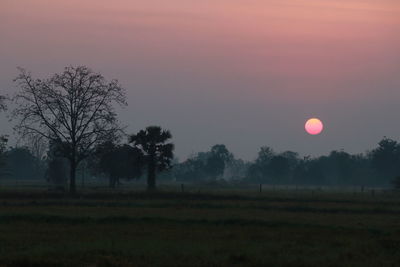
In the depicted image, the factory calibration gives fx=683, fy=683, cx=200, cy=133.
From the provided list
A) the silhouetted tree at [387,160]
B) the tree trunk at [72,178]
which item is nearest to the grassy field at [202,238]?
the tree trunk at [72,178]

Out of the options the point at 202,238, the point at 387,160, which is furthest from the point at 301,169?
the point at 202,238

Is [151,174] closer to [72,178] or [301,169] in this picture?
[72,178]

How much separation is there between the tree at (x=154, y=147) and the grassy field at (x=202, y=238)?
29.7 meters

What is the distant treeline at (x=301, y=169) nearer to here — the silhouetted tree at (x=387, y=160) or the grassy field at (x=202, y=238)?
the silhouetted tree at (x=387, y=160)

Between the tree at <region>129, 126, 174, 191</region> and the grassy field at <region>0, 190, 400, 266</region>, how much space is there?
1171 inches

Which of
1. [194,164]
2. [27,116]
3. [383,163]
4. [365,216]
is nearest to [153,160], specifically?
[27,116]

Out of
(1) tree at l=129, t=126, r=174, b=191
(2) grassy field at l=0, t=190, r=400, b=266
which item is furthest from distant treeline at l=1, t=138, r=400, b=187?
(2) grassy field at l=0, t=190, r=400, b=266

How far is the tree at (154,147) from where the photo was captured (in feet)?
241

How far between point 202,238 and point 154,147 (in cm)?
4801

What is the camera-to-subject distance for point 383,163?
481 ft

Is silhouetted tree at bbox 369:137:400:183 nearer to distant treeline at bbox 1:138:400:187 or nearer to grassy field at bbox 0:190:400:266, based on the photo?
distant treeline at bbox 1:138:400:187

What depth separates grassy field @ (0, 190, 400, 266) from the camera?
20.2 meters

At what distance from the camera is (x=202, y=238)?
26.0 metres

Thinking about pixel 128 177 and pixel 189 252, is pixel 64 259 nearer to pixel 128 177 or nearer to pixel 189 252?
pixel 189 252
